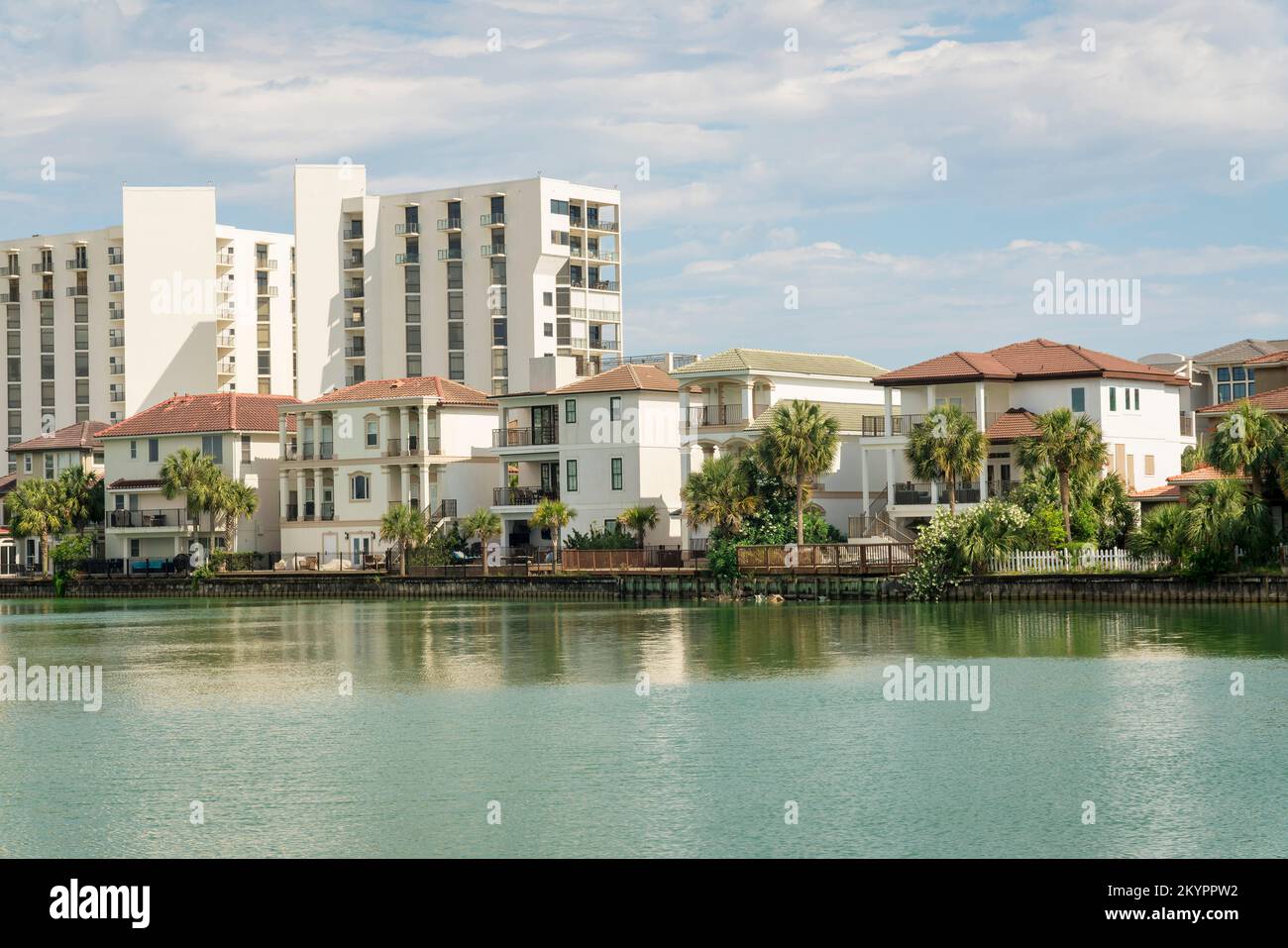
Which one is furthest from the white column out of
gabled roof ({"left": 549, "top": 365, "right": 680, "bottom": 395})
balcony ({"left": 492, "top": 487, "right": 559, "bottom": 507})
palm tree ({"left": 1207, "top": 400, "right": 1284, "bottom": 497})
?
balcony ({"left": 492, "top": 487, "right": 559, "bottom": 507})

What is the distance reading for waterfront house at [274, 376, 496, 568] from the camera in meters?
98.3

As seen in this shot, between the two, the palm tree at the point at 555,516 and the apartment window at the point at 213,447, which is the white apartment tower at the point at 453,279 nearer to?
the apartment window at the point at 213,447

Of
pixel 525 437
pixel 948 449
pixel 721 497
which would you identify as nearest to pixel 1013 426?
pixel 948 449

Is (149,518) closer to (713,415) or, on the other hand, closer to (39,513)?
(39,513)

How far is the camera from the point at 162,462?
10675 centimetres

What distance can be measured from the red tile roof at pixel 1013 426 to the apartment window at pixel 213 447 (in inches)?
1927

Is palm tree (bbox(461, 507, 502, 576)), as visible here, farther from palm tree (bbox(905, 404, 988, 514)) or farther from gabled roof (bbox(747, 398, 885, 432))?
palm tree (bbox(905, 404, 988, 514))

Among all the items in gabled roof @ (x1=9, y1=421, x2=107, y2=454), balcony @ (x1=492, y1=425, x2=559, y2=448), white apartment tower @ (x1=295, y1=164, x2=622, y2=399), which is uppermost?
white apartment tower @ (x1=295, y1=164, x2=622, y2=399)

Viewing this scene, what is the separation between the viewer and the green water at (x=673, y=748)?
2542cm

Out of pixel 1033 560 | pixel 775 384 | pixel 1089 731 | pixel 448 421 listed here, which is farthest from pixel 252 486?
pixel 1089 731

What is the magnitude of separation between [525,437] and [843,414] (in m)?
17.6

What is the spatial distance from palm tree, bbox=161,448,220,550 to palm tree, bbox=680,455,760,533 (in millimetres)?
34082

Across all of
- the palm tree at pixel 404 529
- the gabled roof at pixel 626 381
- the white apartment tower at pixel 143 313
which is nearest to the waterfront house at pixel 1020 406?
the gabled roof at pixel 626 381
